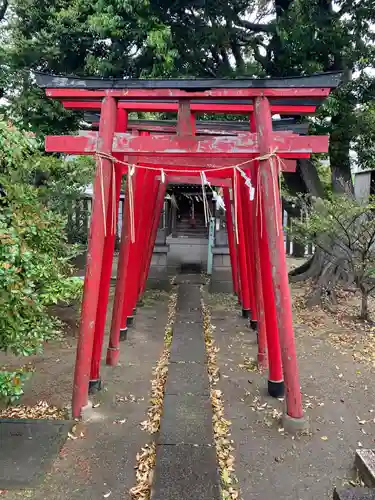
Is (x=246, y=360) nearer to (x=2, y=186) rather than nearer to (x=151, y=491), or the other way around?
(x=151, y=491)

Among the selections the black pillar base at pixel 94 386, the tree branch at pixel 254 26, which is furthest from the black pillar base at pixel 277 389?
the tree branch at pixel 254 26

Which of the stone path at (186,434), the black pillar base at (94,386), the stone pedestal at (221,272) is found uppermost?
the stone pedestal at (221,272)

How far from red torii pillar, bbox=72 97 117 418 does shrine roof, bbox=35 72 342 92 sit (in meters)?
0.20

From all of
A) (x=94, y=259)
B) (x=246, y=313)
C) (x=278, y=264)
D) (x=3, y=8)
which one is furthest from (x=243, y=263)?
(x=3, y=8)

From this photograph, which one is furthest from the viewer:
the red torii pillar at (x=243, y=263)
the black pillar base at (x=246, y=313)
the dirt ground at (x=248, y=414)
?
the black pillar base at (x=246, y=313)

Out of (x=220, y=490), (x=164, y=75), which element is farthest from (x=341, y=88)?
(x=220, y=490)

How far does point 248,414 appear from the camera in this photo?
4.54m

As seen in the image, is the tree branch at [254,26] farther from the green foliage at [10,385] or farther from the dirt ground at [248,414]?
the green foliage at [10,385]

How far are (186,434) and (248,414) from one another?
96 cm

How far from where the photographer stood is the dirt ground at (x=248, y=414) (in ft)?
11.0

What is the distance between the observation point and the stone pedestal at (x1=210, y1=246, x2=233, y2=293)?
11.7 meters

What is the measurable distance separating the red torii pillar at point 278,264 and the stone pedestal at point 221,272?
24.4ft

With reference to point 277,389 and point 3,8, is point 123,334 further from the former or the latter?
point 3,8

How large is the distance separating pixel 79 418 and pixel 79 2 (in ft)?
28.1
